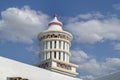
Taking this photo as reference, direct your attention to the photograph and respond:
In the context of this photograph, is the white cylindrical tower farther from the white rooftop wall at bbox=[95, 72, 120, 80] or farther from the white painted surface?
the white rooftop wall at bbox=[95, 72, 120, 80]

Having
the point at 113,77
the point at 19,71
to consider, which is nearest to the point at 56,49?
the point at 113,77

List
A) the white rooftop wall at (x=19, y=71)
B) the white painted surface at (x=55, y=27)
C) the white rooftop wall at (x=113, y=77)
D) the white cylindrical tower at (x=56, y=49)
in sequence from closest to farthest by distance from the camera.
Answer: the white rooftop wall at (x=19, y=71) → the white rooftop wall at (x=113, y=77) → the white cylindrical tower at (x=56, y=49) → the white painted surface at (x=55, y=27)

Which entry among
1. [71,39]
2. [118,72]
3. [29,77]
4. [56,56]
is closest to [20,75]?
[29,77]

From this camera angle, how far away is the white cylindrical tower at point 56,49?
183 feet

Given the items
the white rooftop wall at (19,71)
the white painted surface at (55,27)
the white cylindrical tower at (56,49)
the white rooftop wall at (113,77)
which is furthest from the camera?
the white painted surface at (55,27)

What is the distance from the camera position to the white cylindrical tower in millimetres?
55812

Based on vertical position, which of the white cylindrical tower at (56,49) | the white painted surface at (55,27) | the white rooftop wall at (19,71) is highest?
the white painted surface at (55,27)

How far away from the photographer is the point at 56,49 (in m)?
56.8

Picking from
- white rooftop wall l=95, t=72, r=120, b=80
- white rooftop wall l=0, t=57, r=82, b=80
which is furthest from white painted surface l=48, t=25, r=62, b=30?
white rooftop wall l=0, t=57, r=82, b=80

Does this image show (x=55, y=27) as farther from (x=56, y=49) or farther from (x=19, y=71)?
(x=19, y=71)

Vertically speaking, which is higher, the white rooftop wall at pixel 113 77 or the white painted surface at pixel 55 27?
the white painted surface at pixel 55 27

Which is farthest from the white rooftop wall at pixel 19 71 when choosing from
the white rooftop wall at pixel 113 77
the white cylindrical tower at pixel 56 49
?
the white cylindrical tower at pixel 56 49

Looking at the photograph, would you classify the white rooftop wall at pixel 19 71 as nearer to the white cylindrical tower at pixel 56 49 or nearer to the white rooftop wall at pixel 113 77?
the white rooftop wall at pixel 113 77

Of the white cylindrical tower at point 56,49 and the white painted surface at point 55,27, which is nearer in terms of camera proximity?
the white cylindrical tower at point 56,49
